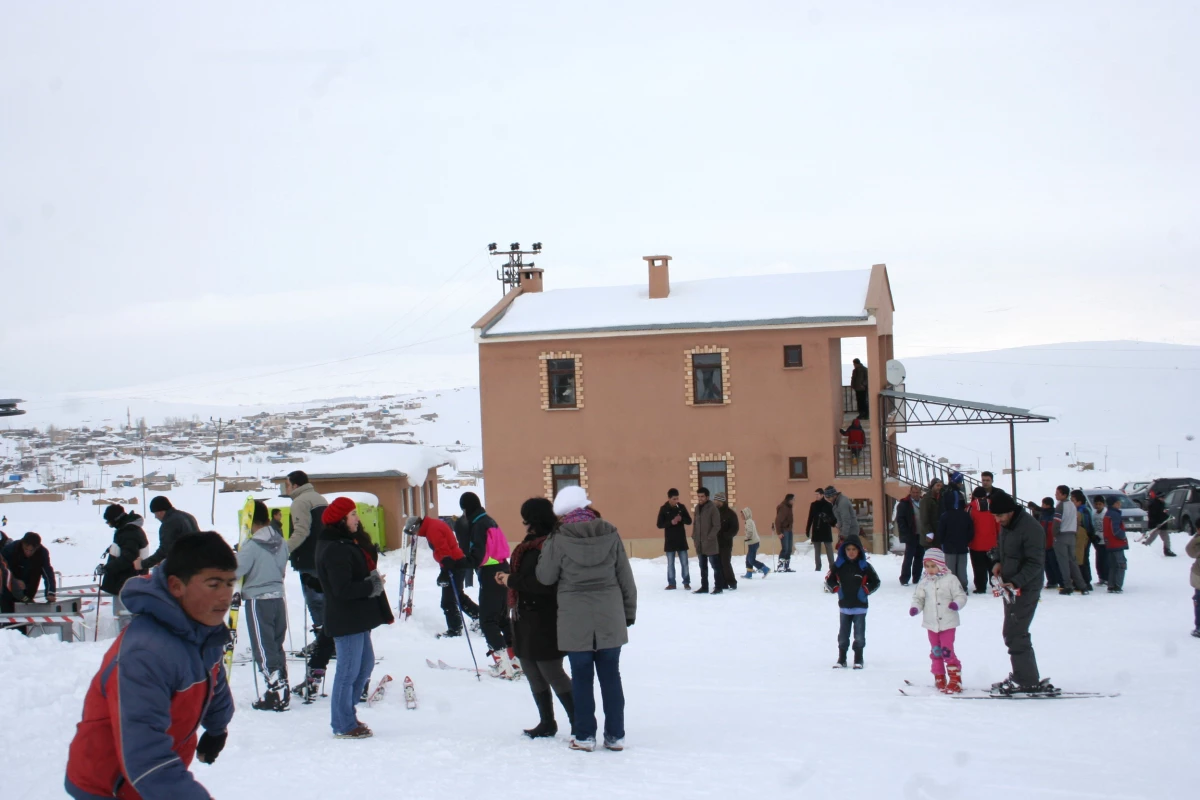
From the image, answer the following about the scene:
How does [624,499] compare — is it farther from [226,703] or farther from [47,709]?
[226,703]

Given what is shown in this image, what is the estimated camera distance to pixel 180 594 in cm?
409

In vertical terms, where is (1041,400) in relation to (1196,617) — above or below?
above

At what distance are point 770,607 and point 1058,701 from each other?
7439 mm

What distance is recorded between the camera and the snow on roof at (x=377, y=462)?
27828 mm

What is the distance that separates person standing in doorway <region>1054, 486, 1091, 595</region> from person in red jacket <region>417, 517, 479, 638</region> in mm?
9064

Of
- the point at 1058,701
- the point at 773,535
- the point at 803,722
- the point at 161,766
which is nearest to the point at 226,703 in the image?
the point at 161,766

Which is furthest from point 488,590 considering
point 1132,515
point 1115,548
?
point 1132,515

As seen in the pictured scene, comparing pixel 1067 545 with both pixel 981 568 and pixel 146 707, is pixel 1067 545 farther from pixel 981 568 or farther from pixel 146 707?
pixel 146 707

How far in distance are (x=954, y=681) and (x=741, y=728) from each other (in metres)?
2.59

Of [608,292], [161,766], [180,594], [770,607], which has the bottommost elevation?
[770,607]

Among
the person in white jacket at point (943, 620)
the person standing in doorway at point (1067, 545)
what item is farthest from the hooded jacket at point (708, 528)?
the person in white jacket at point (943, 620)

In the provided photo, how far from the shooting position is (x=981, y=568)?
56.6ft

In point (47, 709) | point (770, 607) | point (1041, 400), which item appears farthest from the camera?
point (1041, 400)

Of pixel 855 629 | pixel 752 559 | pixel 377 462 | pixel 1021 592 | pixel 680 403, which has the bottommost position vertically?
pixel 752 559
